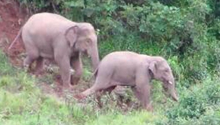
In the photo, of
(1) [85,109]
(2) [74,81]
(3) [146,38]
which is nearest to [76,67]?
(2) [74,81]

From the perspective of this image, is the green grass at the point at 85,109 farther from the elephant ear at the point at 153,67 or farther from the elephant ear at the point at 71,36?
the elephant ear at the point at 71,36

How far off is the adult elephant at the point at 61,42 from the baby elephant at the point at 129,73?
10.1 inches

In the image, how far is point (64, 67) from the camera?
1164cm

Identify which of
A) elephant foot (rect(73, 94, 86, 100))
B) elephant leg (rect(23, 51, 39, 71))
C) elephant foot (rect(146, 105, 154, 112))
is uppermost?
elephant leg (rect(23, 51, 39, 71))

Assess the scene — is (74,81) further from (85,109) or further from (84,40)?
(85,109)

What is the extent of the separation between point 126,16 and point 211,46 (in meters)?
1.85

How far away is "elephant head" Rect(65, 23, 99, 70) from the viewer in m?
11.6

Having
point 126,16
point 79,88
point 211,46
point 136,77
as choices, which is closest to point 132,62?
point 136,77

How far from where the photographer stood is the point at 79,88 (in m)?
11.9

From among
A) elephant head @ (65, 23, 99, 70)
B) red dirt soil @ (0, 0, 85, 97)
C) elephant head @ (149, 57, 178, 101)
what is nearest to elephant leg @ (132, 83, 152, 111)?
elephant head @ (149, 57, 178, 101)

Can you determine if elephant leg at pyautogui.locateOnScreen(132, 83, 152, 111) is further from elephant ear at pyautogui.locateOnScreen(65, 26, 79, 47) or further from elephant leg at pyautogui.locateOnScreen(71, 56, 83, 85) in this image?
elephant ear at pyautogui.locateOnScreen(65, 26, 79, 47)

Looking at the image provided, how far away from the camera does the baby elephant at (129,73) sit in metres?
11.4

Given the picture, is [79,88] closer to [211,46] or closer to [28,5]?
[28,5]

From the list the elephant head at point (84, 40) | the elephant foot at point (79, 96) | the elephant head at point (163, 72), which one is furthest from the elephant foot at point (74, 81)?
the elephant head at point (163, 72)
